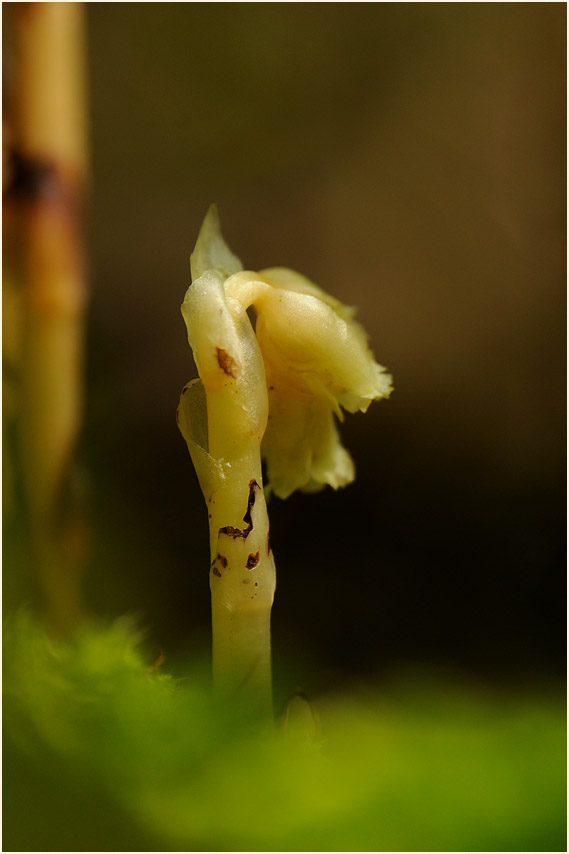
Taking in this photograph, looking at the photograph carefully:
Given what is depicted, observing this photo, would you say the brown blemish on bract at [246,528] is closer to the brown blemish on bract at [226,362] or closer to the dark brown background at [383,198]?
the brown blemish on bract at [226,362]

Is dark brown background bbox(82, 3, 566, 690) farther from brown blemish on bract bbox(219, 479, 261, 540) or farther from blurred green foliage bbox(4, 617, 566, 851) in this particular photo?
blurred green foliage bbox(4, 617, 566, 851)

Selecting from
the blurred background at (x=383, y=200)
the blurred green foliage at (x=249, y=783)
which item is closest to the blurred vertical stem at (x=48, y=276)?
the blurred green foliage at (x=249, y=783)

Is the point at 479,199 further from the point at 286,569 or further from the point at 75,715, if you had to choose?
the point at 75,715

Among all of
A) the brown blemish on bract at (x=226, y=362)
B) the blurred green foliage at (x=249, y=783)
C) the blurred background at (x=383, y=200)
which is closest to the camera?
the blurred green foliage at (x=249, y=783)

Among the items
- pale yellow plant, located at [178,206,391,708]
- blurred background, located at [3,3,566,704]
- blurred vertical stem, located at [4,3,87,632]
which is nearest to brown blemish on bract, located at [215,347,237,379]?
pale yellow plant, located at [178,206,391,708]

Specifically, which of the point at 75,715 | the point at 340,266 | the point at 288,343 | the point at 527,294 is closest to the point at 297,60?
the point at 340,266

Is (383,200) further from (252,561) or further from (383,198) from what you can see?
(252,561)
